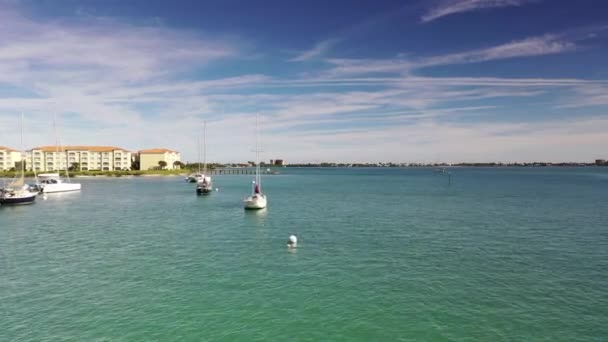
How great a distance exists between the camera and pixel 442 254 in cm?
3300

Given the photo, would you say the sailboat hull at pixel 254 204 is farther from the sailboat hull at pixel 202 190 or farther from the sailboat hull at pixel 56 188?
the sailboat hull at pixel 56 188

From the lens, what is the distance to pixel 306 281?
25906mm

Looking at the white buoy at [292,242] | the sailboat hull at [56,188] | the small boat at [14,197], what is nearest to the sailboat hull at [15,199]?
the small boat at [14,197]

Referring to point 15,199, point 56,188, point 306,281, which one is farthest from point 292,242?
point 56,188

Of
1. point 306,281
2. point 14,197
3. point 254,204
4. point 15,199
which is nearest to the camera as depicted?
point 306,281

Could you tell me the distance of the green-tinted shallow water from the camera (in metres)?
18.7

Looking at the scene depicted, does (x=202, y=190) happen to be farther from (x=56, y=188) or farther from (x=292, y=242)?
(x=292, y=242)

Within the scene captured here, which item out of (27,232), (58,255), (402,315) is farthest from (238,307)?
(27,232)

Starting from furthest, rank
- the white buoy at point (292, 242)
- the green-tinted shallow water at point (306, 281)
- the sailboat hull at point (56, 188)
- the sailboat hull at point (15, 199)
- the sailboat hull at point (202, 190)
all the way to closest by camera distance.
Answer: the sailboat hull at point (56, 188), the sailboat hull at point (202, 190), the sailboat hull at point (15, 199), the white buoy at point (292, 242), the green-tinted shallow water at point (306, 281)

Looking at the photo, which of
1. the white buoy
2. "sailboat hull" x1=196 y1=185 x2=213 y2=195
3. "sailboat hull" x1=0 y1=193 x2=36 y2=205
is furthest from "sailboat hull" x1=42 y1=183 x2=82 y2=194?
the white buoy

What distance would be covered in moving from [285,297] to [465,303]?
10943 millimetres

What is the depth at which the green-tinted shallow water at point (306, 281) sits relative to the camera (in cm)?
1870

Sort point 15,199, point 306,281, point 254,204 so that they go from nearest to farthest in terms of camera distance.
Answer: point 306,281 → point 254,204 → point 15,199

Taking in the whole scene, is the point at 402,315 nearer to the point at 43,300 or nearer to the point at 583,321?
the point at 583,321
